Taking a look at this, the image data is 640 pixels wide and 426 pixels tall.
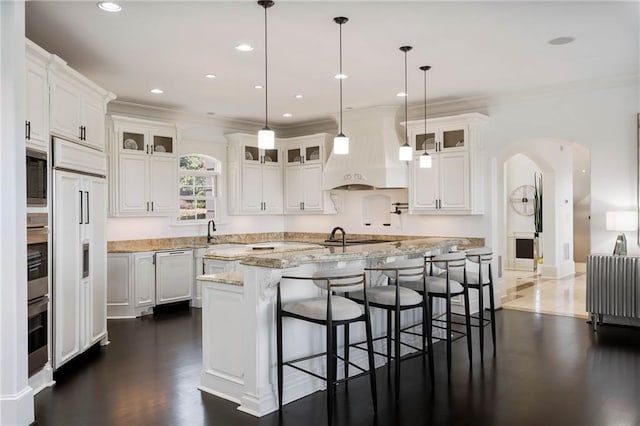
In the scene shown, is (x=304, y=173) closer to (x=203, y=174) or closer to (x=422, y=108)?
(x=203, y=174)

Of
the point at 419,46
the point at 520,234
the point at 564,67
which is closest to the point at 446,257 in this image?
the point at 419,46

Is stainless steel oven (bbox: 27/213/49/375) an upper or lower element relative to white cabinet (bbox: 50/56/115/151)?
lower

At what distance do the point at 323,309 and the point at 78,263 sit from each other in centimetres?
237

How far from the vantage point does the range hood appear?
724 cm

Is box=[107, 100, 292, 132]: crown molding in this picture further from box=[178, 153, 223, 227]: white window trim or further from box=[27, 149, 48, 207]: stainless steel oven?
box=[27, 149, 48, 207]: stainless steel oven

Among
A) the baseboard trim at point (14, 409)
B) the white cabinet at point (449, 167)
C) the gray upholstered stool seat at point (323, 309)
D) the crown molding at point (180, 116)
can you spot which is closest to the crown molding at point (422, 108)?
the crown molding at point (180, 116)

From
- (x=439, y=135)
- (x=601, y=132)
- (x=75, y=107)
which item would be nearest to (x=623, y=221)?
(x=601, y=132)

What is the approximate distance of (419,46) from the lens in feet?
15.1

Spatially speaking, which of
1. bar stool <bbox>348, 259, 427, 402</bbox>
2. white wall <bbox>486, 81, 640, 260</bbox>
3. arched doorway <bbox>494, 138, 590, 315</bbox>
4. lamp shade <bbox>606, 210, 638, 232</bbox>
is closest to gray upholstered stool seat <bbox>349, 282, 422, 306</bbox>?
bar stool <bbox>348, 259, 427, 402</bbox>

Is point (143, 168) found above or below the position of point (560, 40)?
below

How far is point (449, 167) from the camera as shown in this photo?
6.90 metres

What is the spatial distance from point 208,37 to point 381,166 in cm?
352

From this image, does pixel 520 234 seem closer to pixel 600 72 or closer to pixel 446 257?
pixel 600 72

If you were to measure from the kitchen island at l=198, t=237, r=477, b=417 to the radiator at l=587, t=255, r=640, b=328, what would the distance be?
320 centimetres
